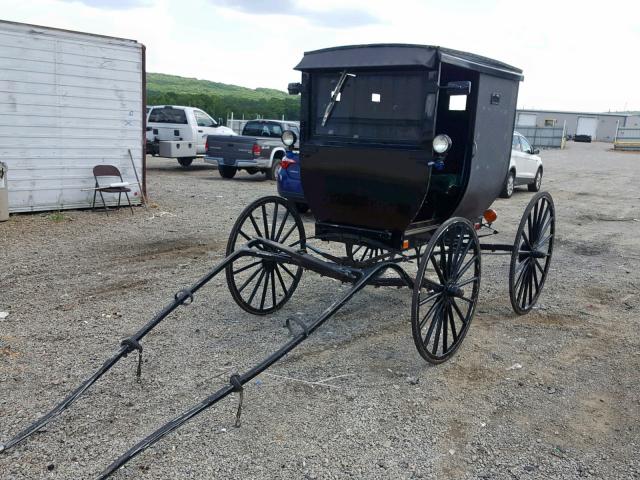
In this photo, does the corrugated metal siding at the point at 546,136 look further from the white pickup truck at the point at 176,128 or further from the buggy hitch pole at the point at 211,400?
the buggy hitch pole at the point at 211,400

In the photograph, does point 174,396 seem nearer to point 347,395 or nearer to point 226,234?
point 347,395

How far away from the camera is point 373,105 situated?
4.95m

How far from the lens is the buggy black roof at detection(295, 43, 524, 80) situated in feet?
14.6

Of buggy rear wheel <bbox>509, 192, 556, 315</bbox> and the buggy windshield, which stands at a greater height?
the buggy windshield

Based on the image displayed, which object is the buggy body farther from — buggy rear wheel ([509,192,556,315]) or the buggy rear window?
the buggy rear window

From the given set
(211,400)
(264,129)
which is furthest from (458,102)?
(264,129)

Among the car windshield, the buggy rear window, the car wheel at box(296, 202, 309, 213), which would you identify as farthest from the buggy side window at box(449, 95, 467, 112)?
the buggy rear window

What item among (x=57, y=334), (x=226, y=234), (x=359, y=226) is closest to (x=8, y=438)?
(x=57, y=334)

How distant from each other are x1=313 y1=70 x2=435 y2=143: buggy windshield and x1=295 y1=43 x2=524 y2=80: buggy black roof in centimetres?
14

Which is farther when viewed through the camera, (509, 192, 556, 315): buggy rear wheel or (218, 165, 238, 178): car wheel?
(218, 165, 238, 178): car wheel

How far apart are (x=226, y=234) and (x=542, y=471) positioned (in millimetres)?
6948

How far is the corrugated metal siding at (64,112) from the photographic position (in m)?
10.3

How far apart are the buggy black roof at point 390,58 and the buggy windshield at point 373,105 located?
0.14 metres

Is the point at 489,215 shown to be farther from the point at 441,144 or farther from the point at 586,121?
the point at 586,121
